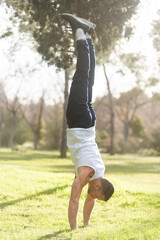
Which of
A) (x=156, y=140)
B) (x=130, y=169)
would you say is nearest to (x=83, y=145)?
(x=130, y=169)

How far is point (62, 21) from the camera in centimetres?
1202

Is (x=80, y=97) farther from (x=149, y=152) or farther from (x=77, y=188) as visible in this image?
(x=149, y=152)

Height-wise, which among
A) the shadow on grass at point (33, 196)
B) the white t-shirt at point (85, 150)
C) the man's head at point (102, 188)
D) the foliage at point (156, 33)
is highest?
the foliage at point (156, 33)

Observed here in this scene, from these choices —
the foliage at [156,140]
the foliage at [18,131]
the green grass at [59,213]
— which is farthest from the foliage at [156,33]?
the foliage at [18,131]

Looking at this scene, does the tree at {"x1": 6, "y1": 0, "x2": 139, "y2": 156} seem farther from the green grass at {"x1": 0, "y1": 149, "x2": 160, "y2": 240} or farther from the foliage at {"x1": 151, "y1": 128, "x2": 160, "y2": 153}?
the foliage at {"x1": 151, "y1": 128, "x2": 160, "y2": 153}

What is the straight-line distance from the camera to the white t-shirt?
520 centimetres

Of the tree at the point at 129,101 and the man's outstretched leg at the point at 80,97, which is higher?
the tree at the point at 129,101

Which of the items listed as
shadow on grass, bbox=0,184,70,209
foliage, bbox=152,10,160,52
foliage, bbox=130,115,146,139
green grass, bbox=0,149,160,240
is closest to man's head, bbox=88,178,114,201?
green grass, bbox=0,149,160,240

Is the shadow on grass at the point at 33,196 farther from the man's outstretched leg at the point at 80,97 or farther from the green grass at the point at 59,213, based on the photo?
the man's outstretched leg at the point at 80,97

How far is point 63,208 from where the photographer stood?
7586mm

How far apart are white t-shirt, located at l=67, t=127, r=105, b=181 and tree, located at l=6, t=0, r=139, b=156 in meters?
7.23

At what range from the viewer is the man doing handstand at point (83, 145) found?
5.16 meters

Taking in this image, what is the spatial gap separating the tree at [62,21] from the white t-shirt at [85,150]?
7.23m

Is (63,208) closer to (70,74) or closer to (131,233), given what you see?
(131,233)
